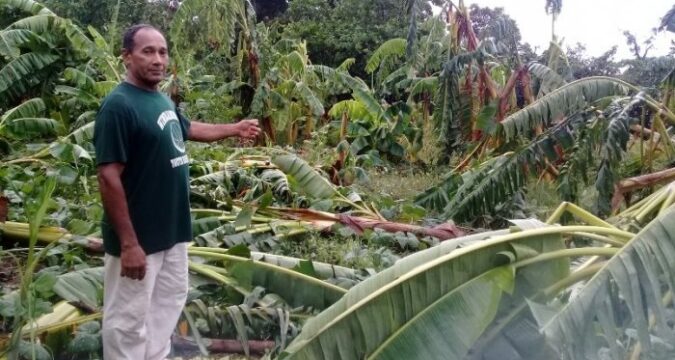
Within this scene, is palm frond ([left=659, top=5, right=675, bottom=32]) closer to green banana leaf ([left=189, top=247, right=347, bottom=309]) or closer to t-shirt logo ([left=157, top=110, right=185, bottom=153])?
green banana leaf ([left=189, top=247, right=347, bottom=309])

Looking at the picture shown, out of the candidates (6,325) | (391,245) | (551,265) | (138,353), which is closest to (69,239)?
(6,325)

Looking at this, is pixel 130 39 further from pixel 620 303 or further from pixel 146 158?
pixel 620 303

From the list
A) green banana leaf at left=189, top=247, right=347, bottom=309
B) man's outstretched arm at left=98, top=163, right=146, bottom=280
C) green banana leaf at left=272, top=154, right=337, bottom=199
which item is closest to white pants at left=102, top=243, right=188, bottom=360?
man's outstretched arm at left=98, top=163, right=146, bottom=280

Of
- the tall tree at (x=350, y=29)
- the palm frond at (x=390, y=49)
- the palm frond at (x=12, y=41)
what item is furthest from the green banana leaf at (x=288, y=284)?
the tall tree at (x=350, y=29)

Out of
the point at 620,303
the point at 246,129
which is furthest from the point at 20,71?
the point at 620,303

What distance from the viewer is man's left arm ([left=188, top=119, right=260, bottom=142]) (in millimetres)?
3576

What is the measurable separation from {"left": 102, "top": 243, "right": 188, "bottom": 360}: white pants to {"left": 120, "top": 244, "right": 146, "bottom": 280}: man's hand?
0.10 meters

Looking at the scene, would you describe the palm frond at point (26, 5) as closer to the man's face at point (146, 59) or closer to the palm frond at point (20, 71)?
the palm frond at point (20, 71)

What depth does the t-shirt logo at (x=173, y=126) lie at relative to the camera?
2933mm

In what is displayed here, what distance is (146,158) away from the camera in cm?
288

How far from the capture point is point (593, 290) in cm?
248

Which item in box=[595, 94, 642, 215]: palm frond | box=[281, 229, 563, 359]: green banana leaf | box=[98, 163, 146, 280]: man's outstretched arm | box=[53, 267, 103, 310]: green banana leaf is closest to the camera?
box=[281, 229, 563, 359]: green banana leaf

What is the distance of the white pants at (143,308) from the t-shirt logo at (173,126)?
0.46 meters

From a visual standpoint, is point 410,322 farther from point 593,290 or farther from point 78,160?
point 78,160
